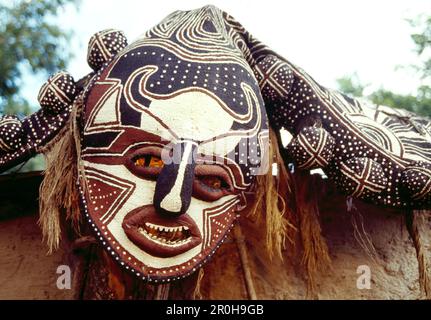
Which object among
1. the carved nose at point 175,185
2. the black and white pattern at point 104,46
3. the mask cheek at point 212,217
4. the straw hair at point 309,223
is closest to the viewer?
the carved nose at point 175,185

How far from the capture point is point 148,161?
1.71 meters

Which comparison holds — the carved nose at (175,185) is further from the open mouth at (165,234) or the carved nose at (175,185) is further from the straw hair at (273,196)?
the straw hair at (273,196)

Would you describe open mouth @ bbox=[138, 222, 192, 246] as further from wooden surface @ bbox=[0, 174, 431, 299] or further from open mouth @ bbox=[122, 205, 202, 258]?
wooden surface @ bbox=[0, 174, 431, 299]

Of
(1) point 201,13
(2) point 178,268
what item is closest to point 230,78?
(1) point 201,13

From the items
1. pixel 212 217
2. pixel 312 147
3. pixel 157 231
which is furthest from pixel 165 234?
pixel 312 147

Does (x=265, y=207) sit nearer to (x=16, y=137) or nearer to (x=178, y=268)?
(x=178, y=268)

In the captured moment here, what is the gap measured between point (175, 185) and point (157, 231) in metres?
0.21

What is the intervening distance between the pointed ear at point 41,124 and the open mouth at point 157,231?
0.70 metres

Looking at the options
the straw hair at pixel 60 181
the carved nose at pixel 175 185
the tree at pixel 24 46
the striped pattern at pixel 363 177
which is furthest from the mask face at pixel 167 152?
the tree at pixel 24 46

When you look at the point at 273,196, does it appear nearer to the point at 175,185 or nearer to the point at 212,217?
the point at 212,217

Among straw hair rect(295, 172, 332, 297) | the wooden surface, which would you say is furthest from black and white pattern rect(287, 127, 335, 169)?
the wooden surface

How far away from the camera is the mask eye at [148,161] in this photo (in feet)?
5.57

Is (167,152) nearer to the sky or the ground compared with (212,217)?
nearer to the sky

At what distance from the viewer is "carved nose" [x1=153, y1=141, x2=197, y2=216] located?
155 cm
